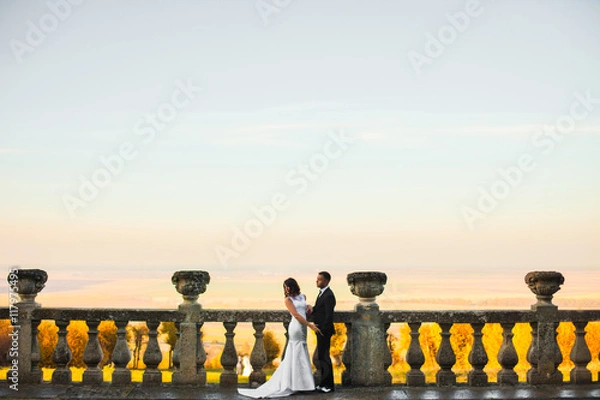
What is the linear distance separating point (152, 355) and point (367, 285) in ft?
11.4

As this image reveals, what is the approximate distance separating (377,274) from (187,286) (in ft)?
9.52

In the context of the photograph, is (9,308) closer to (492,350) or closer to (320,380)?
(320,380)

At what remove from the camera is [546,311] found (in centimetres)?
1127

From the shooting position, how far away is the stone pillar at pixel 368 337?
1088 centimetres

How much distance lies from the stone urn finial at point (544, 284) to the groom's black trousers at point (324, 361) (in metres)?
3.40

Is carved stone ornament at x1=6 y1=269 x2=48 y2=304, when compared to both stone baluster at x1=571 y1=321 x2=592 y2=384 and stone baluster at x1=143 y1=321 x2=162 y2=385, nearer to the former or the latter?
stone baluster at x1=143 y1=321 x2=162 y2=385

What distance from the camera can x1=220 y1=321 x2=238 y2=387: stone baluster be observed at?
36.0 ft

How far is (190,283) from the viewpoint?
1098 cm

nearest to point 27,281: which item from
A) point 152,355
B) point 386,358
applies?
point 152,355

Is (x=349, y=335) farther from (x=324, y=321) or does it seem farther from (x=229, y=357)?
(x=229, y=357)

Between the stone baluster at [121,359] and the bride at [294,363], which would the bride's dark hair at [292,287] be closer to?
the bride at [294,363]

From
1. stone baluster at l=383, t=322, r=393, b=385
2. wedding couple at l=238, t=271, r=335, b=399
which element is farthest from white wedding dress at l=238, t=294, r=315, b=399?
stone baluster at l=383, t=322, r=393, b=385

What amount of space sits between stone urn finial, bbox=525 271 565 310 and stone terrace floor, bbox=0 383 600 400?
1.32 m

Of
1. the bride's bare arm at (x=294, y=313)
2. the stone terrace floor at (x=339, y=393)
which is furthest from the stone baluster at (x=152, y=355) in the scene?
the bride's bare arm at (x=294, y=313)
